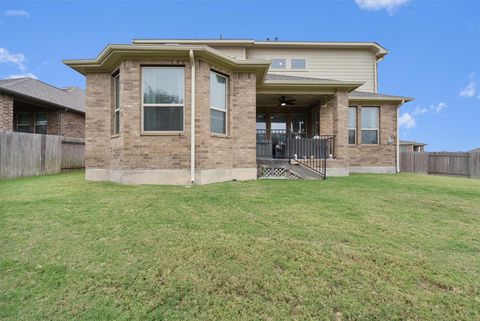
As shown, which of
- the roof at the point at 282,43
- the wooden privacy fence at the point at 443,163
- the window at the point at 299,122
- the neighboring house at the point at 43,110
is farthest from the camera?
the roof at the point at 282,43

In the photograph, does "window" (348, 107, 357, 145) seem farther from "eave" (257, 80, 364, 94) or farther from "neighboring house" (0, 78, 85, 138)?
"neighboring house" (0, 78, 85, 138)

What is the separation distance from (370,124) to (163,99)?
10318mm

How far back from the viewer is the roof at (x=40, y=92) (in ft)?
42.1

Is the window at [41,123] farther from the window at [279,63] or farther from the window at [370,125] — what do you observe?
the window at [370,125]

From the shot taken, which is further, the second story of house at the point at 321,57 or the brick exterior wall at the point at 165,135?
the second story of house at the point at 321,57

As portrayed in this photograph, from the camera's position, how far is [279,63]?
1493cm

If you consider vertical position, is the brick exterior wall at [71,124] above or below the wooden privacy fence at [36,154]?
above

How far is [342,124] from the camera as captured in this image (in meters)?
10.6

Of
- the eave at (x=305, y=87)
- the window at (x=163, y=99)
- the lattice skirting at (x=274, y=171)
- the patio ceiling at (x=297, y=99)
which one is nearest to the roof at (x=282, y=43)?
the patio ceiling at (x=297, y=99)

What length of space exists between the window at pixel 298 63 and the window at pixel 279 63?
1.58 ft

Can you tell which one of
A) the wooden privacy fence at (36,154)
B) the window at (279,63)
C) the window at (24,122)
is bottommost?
the wooden privacy fence at (36,154)

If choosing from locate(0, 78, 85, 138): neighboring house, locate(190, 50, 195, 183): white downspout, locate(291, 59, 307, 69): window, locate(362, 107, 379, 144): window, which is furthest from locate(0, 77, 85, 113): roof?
locate(362, 107, 379, 144): window

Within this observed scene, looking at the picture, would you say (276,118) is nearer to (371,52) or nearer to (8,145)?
(371,52)

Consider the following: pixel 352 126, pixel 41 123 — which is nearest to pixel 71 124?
pixel 41 123
